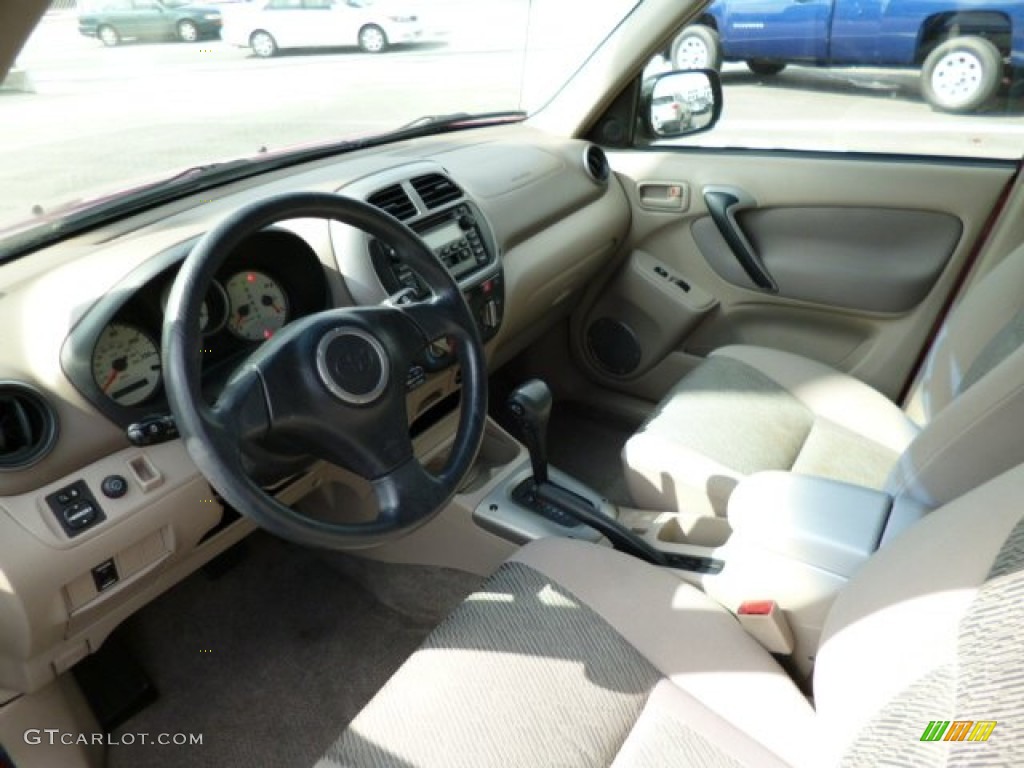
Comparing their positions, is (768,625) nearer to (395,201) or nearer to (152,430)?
(152,430)

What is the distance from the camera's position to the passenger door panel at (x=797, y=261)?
84.4 inches

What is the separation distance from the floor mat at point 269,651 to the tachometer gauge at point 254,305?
Answer: 0.78 m

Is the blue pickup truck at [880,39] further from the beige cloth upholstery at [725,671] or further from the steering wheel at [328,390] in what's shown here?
the beige cloth upholstery at [725,671]

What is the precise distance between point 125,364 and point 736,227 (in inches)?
66.4

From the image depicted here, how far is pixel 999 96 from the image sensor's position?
2.11 meters

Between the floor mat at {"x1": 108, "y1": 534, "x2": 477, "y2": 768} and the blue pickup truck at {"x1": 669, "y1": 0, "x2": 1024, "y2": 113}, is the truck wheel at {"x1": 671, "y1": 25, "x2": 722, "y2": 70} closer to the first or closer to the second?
the blue pickup truck at {"x1": 669, "y1": 0, "x2": 1024, "y2": 113}

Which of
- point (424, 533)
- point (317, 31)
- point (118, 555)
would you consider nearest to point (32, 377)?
point (118, 555)

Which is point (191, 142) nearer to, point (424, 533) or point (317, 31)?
point (317, 31)

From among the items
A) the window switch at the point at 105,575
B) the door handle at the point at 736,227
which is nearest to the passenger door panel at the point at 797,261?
the door handle at the point at 736,227

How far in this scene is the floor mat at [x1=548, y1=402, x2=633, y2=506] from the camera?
2.53m

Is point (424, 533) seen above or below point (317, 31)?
below

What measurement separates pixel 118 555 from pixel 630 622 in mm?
808

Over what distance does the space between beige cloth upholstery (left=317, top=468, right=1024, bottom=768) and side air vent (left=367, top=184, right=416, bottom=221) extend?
78cm

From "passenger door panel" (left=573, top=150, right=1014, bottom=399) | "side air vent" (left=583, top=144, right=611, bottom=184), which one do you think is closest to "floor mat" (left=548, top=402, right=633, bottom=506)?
"passenger door panel" (left=573, top=150, right=1014, bottom=399)
